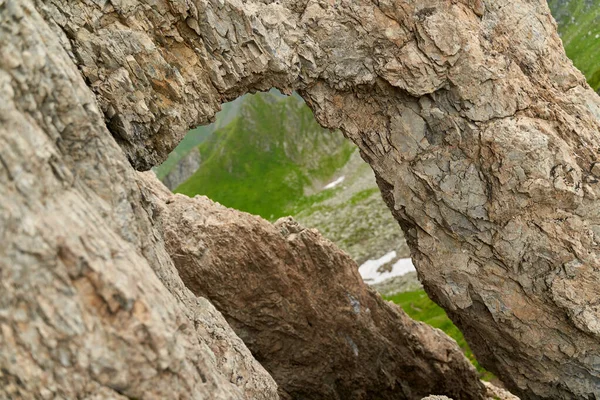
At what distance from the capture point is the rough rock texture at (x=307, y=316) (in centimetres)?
2631

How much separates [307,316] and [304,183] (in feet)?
307

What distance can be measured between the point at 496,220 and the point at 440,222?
2.45 metres

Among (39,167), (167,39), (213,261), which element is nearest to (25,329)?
(39,167)

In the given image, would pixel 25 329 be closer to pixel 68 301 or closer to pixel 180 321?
pixel 68 301

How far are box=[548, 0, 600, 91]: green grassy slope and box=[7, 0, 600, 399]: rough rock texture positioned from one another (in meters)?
57.9

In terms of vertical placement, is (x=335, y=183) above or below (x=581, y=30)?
below

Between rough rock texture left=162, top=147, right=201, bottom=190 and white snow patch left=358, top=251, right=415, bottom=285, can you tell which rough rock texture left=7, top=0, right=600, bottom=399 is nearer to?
white snow patch left=358, top=251, right=415, bottom=285

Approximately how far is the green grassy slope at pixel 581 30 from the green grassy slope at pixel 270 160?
5651 cm

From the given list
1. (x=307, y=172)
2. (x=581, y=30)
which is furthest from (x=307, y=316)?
(x=307, y=172)

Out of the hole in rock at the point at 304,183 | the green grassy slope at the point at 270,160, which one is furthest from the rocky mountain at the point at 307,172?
the hole in rock at the point at 304,183

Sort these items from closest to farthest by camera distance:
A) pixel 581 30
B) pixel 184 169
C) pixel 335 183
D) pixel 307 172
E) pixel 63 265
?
pixel 63 265, pixel 581 30, pixel 335 183, pixel 307 172, pixel 184 169

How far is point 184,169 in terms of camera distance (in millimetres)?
166625

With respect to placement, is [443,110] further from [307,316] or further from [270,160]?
[270,160]

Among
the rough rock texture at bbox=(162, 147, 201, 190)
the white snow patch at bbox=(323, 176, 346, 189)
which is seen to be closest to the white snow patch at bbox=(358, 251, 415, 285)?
the white snow patch at bbox=(323, 176, 346, 189)
